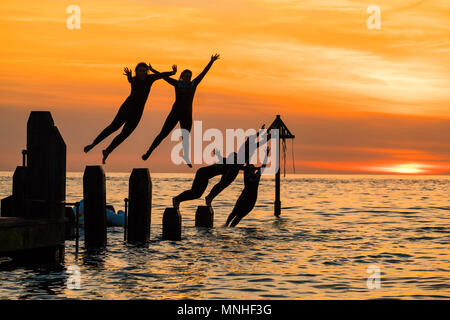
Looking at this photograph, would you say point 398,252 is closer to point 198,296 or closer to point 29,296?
point 198,296

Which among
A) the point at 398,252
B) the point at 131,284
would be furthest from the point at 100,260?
the point at 398,252

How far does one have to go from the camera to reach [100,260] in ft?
66.4

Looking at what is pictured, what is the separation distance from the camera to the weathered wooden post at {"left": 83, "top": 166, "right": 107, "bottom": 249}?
20312mm

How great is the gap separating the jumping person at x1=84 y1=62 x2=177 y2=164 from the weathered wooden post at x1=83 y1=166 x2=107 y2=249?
1.36 meters

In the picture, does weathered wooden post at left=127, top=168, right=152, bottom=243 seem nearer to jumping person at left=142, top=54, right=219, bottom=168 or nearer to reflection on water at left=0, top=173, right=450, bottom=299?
reflection on water at left=0, top=173, right=450, bottom=299

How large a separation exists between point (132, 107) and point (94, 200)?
2.95 m

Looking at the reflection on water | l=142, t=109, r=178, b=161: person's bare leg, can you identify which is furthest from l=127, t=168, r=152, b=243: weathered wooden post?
l=142, t=109, r=178, b=161: person's bare leg

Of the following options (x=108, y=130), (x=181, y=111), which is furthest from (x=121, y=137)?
(x=181, y=111)

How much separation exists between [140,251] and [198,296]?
6.57 m

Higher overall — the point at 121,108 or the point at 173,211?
the point at 121,108

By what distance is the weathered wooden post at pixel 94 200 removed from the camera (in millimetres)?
20312

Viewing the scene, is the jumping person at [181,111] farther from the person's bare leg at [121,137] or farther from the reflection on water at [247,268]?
the reflection on water at [247,268]

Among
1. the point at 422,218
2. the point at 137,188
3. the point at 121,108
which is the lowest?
the point at 422,218

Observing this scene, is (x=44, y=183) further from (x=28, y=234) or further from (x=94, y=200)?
(x=94, y=200)
